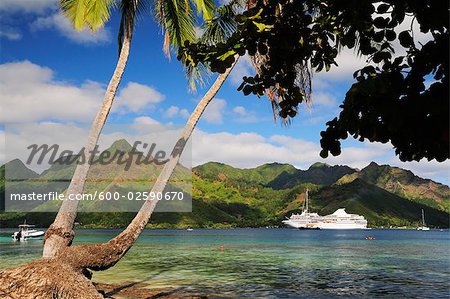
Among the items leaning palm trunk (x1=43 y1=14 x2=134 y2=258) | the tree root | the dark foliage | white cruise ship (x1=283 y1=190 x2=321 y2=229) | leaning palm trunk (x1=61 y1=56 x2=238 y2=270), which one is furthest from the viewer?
white cruise ship (x1=283 y1=190 x2=321 y2=229)

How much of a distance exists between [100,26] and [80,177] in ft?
15.3

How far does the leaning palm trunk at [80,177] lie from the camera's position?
1143 cm

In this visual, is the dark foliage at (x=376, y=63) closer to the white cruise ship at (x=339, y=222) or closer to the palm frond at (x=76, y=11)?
the palm frond at (x=76, y=11)

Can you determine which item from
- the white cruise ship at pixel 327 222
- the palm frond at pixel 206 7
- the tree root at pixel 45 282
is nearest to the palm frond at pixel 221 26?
the palm frond at pixel 206 7

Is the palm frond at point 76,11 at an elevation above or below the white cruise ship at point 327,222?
above

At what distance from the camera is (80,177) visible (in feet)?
39.2

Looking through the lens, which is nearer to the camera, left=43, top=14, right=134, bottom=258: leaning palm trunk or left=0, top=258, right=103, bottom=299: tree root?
left=0, top=258, right=103, bottom=299: tree root

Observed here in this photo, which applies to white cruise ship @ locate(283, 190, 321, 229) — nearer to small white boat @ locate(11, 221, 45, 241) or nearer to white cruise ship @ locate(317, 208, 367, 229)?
white cruise ship @ locate(317, 208, 367, 229)

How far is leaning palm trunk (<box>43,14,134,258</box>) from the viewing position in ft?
37.5

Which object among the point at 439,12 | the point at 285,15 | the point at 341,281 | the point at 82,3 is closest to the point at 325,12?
the point at 285,15

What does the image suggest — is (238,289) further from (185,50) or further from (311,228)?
(311,228)

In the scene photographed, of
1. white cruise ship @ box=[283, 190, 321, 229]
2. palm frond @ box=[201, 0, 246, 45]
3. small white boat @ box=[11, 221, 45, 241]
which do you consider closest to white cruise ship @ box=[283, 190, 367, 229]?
white cruise ship @ box=[283, 190, 321, 229]

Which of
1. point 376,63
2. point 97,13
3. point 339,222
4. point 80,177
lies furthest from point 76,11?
point 339,222

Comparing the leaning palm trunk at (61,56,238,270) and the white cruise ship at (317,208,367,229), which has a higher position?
the leaning palm trunk at (61,56,238,270)
